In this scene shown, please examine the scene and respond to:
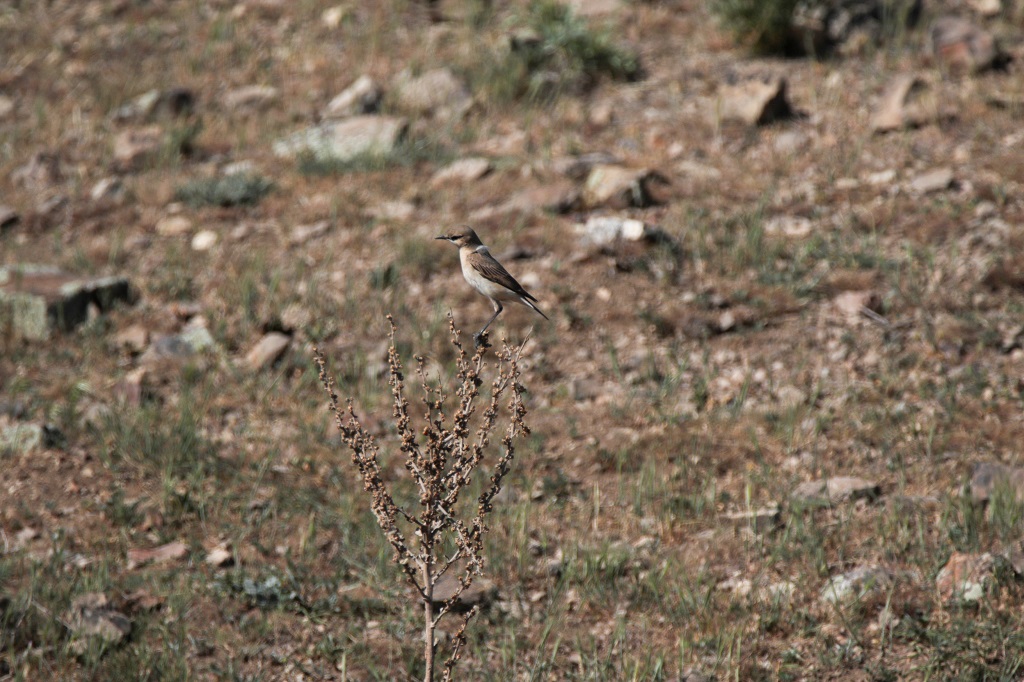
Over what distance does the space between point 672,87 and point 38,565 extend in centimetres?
642

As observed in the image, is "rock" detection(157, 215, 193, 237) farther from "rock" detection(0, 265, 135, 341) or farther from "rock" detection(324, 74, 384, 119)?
"rock" detection(324, 74, 384, 119)

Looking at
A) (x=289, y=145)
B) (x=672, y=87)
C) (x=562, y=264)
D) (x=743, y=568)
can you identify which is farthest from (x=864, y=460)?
(x=289, y=145)

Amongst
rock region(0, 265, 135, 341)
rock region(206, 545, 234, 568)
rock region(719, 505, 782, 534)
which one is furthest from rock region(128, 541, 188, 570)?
rock region(719, 505, 782, 534)

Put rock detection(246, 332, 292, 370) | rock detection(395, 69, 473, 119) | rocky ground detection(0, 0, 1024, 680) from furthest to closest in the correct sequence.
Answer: rock detection(395, 69, 473, 119) < rock detection(246, 332, 292, 370) < rocky ground detection(0, 0, 1024, 680)

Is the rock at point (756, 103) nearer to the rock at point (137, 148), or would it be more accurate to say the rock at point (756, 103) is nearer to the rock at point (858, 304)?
the rock at point (858, 304)

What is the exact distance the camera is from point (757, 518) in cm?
513

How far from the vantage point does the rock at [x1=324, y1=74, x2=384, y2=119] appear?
31.3 feet

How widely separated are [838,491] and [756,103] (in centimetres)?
419

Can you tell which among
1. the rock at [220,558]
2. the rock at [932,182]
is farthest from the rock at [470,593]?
the rock at [932,182]

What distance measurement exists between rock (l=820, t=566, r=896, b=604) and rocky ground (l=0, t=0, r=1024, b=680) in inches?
0.9

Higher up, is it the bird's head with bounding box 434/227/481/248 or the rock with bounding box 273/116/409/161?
the bird's head with bounding box 434/227/481/248

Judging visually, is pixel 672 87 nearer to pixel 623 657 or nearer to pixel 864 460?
pixel 864 460

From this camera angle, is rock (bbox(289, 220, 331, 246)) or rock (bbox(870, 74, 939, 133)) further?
rock (bbox(870, 74, 939, 133))

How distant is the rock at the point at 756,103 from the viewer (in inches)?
335
